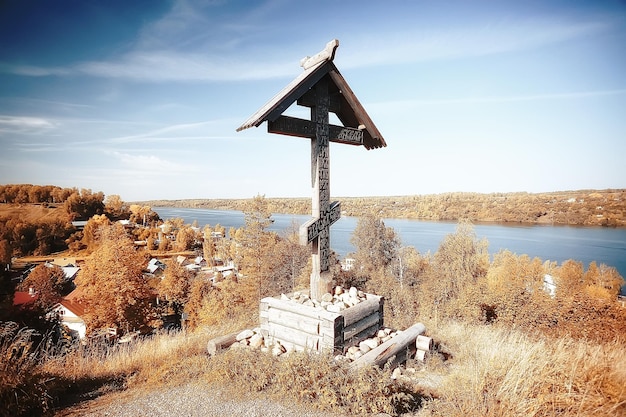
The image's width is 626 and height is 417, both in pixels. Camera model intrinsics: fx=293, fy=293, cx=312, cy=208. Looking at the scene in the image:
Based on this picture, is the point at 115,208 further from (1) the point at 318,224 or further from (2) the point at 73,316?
(1) the point at 318,224

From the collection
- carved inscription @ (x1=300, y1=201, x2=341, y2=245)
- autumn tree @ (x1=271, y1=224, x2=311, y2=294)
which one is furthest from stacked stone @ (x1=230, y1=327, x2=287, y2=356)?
autumn tree @ (x1=271, y1=224, x2=311, y2=294)

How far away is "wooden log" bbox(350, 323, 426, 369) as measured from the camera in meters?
4.18

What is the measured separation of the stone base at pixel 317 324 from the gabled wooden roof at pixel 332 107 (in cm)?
289

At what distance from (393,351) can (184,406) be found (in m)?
3.08

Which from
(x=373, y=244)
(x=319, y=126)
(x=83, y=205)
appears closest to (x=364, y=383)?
(x=319, y=126)

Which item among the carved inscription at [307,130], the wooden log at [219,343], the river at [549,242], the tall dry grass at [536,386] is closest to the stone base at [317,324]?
the wooden log at [219,343]

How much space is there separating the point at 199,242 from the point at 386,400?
75.0 metres

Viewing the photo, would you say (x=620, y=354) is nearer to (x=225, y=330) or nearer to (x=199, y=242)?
(x=225, y=330)

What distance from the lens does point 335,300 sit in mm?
4961

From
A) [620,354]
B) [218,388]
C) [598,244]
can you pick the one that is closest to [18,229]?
[218,388]

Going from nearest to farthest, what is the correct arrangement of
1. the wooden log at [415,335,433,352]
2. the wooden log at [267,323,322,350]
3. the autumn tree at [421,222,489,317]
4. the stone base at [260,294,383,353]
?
the stone base at [260,294,383,353], the wooden log at [267,323,322,350], the wooden log at [415,335,433,352], the autumn tree at [421,222,489,317]

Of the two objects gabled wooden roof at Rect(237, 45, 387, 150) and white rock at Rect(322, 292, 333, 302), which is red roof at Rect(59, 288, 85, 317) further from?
gabled wooden roof at Rect(237, 45, 387, 150)

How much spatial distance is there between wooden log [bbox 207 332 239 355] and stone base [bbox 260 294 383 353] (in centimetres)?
62

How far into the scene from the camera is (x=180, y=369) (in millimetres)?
4359
